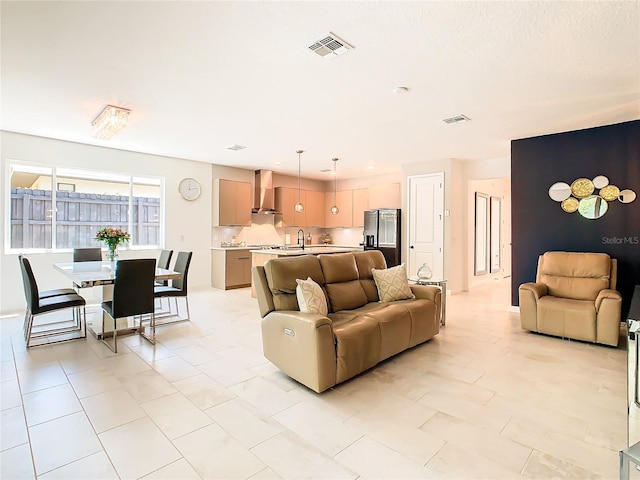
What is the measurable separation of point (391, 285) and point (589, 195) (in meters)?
3.22

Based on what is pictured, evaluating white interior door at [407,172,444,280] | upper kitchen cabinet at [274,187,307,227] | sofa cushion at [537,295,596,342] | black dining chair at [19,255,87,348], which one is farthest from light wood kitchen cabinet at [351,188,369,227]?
black dining chair at [19,255,87,348]

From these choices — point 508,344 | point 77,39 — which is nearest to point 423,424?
point 508,344

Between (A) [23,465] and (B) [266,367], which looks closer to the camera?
(A) [23,465]

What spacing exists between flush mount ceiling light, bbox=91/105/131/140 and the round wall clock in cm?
250

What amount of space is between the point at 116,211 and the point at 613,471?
7301 millimetres

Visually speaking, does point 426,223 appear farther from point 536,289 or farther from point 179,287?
point 179,287

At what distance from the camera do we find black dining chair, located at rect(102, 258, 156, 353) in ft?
11.5

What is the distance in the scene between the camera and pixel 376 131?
4.98 meters

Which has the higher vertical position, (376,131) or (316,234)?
(376,131)

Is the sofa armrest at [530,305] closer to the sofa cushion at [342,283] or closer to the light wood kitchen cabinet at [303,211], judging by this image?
the sofa cushion at [342,283]

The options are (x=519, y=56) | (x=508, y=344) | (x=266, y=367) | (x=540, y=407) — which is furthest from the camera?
(x=508, y=344)

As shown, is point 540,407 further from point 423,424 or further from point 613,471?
point 423,424

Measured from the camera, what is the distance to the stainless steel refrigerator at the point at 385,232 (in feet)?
24.7

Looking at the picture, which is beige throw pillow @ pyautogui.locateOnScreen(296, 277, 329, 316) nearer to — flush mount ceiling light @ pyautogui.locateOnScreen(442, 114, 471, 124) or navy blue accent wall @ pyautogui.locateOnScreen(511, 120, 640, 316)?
flush mount ceiling light @ pyautogui.locateOnScreen(442, 114, 471, 124)
